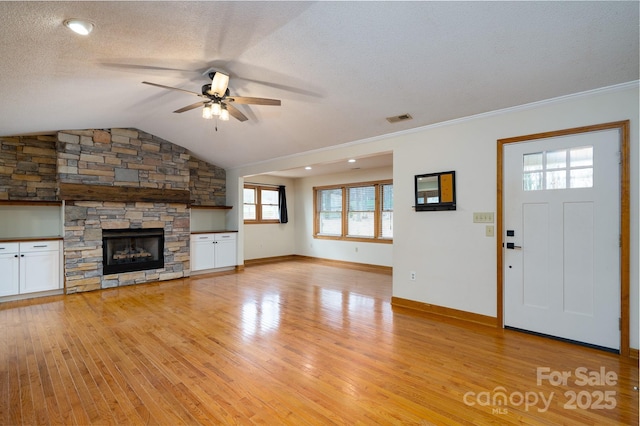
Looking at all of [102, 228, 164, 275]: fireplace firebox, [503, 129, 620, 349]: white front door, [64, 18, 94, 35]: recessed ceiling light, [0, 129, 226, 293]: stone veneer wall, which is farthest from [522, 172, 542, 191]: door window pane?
[102, 228, 164, 275]: fireplace firebox

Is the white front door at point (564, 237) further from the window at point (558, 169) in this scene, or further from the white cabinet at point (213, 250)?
the white cabinet at point (213, 250)

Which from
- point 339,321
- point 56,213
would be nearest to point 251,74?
point 339,321

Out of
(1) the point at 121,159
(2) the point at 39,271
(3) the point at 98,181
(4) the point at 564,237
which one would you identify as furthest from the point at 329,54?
(2) the point at 39,271

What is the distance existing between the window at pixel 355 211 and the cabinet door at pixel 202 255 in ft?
10.5

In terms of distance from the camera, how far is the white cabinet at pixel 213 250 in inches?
266

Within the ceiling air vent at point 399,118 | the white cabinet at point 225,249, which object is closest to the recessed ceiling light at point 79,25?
the ceiling air vent at point 399,118

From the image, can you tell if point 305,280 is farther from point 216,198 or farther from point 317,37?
point 317,37

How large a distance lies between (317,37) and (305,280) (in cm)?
462

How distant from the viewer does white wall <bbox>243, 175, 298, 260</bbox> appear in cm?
851

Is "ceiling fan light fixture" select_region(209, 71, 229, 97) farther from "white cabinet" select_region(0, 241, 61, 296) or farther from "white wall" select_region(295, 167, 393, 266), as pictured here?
"white wall" select_region(295, 167, 393, 266)

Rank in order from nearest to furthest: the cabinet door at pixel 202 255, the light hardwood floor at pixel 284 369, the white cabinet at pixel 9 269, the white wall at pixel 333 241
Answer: the light hardwood floor at pixel 284 369 → the white cabinet at pixel 9 269 → the cabinet door at pixel 202 255 → the white wall at pixel 333 241

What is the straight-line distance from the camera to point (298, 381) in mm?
2453

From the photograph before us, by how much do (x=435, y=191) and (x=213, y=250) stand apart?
5014 millimetres

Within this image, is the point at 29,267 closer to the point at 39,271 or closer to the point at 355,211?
the point at 39,271
